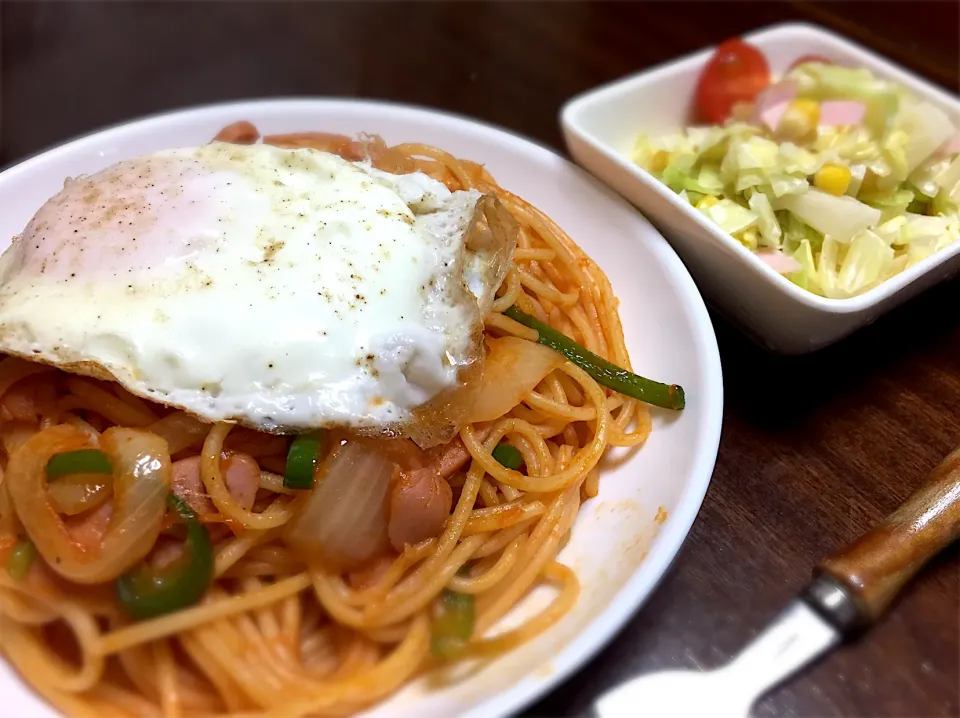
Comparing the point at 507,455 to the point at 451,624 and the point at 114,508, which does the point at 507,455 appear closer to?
the point at 451,624

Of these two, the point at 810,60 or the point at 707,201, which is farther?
the point at 810,60

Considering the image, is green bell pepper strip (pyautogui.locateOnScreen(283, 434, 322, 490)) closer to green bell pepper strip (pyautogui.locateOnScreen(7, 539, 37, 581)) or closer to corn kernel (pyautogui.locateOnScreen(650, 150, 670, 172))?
green bell pepper strip (pyautogui.locateOnScreen(7, 539, 37, 581))

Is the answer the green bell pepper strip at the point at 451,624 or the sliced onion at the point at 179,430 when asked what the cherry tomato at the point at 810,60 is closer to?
the green bell pepper strip at the point at 451,624

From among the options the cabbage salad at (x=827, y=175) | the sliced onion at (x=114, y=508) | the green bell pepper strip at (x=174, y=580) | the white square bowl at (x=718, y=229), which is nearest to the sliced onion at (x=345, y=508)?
the green bell pepper strip at (x=174, y=580)

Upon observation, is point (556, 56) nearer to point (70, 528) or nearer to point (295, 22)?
point (295, 22)

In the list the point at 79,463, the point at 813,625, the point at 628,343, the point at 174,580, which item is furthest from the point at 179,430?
the point at 813,625

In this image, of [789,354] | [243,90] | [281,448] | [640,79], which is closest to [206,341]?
[281,448]
